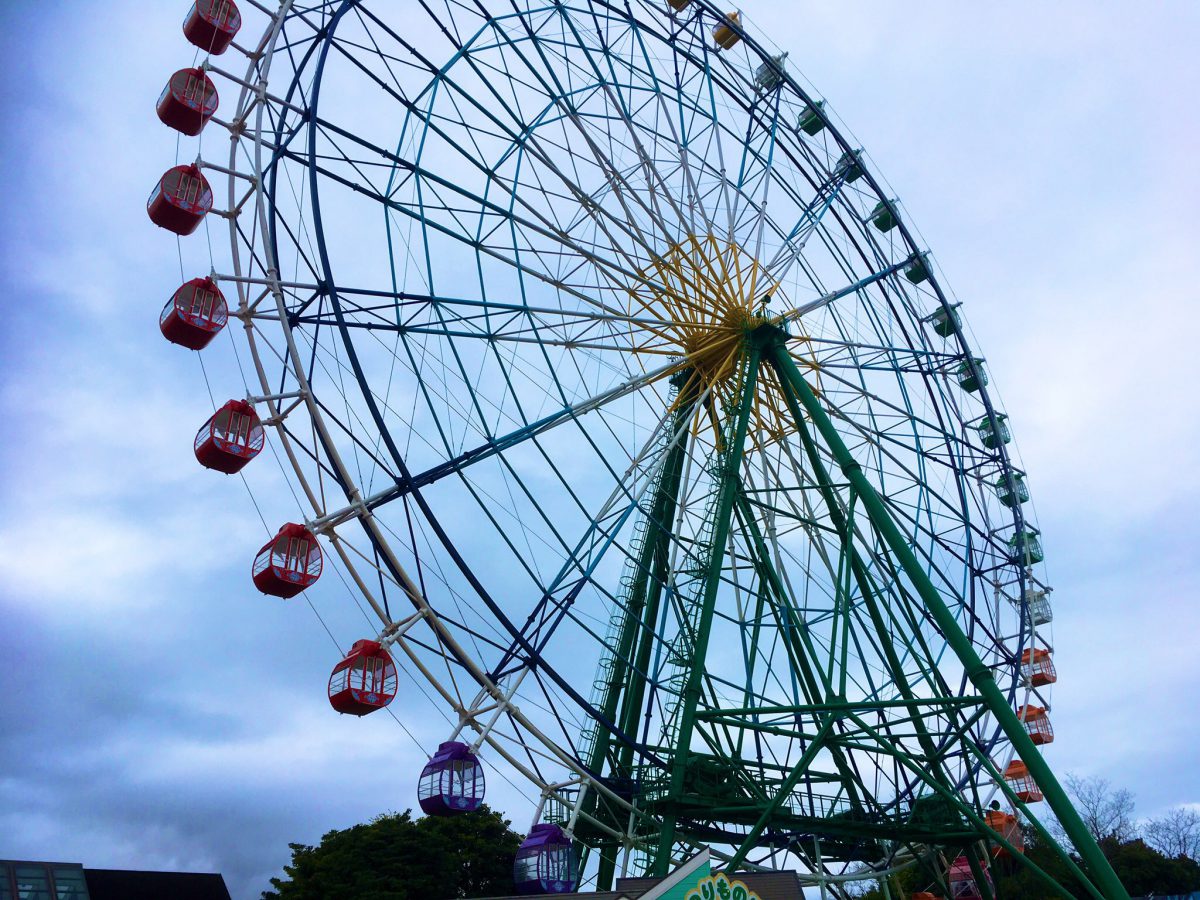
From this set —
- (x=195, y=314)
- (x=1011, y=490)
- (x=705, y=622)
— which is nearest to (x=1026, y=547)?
(x=1011, y=490)

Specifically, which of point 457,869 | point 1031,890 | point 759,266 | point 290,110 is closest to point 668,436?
point 759,266

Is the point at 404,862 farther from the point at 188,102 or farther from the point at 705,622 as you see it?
the point at 188,102

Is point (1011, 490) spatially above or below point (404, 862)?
above

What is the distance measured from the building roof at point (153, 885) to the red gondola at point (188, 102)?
1848cm

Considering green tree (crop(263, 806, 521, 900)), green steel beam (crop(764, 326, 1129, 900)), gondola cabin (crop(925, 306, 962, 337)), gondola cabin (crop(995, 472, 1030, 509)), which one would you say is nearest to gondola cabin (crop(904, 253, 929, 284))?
gondola cabin (crop(925, 306, 962, 337))

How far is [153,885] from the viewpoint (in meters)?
27.8

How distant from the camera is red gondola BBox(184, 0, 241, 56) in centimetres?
1880

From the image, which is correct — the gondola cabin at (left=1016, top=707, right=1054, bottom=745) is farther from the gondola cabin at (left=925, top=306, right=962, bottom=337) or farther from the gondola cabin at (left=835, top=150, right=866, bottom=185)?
the gondola cabin at (left=835, top=150, right=866, bottom=185)

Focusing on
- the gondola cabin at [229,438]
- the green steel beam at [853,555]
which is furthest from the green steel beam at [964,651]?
the gondola cabin at [229,438]

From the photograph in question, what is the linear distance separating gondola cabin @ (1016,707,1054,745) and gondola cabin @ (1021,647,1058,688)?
0.68 m

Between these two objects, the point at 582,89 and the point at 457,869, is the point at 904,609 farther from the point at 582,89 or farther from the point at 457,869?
the point at 457,869

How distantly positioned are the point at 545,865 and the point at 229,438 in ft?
26.3

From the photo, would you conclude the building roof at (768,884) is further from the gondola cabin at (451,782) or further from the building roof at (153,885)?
the building roof at (153,885)

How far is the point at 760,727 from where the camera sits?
18750 mm
